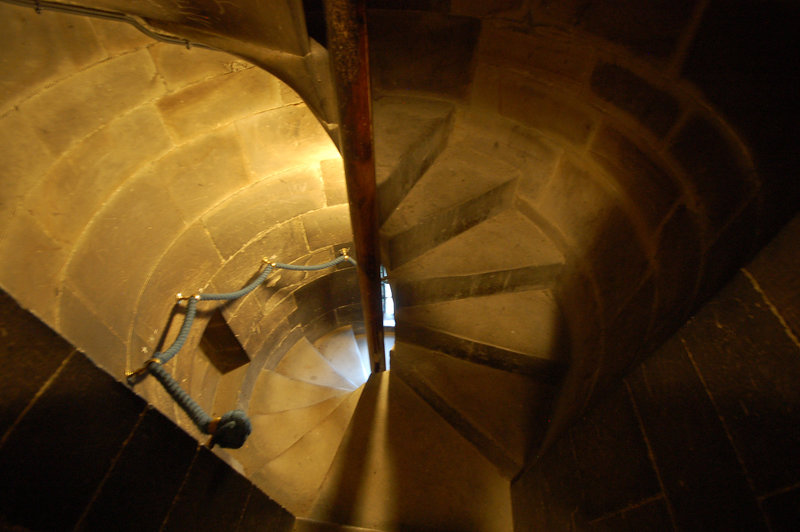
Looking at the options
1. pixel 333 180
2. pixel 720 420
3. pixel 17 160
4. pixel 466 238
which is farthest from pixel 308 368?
pixel 720 420

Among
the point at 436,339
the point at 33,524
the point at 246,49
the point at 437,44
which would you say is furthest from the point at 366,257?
the point at 33,524

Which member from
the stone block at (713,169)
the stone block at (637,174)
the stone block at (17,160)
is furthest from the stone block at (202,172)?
the stone block at (713,169)

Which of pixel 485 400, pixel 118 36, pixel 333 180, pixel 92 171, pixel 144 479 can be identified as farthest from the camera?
pixel 333 180

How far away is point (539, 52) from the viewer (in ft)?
6.57

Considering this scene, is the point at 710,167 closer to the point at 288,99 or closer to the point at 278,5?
the point at 278,5

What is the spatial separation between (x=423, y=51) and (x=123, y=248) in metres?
2.51

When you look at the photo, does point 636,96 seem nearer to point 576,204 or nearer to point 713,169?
point 713,169

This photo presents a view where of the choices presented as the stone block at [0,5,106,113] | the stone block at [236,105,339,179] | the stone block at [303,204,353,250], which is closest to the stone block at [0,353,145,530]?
the stone block at [0,5,106,113]

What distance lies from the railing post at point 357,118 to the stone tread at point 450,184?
30 centimetres

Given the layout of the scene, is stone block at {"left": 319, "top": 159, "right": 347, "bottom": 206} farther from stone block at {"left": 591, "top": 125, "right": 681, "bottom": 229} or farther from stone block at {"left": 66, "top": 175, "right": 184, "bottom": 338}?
stone block at {"left": 591, "top": 125, "right": 681, "bottom": 229}

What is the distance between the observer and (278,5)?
1479 mm

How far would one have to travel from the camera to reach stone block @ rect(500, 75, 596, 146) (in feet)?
6.83

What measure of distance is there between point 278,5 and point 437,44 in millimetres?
1158

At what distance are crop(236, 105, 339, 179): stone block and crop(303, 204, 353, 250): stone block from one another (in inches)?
26.9
